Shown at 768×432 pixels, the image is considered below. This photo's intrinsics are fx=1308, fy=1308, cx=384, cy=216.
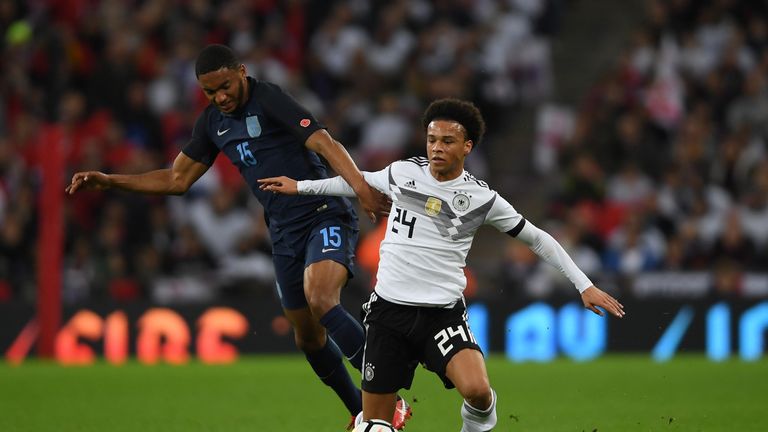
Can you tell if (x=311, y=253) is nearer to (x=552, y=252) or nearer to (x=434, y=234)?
(x=434, y=234)

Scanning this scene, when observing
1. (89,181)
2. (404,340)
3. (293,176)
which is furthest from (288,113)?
(404,340)

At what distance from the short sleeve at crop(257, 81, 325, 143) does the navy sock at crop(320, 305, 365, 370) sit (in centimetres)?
99

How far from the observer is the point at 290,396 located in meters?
10.2

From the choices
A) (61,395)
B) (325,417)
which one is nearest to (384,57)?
(61,395)

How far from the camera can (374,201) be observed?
259 inches

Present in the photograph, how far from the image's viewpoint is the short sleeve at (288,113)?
7285 mm

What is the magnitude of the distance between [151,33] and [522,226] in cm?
1160

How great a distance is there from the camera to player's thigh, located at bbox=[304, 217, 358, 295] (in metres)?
7.13

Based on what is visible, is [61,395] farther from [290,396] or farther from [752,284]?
[752,284]

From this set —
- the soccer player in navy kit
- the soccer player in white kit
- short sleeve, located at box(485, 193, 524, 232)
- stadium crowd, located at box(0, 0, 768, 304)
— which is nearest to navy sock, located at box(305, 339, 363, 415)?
the soccer player in navy kit

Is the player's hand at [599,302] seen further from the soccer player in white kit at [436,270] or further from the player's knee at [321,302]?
the player's knee at [321,302]

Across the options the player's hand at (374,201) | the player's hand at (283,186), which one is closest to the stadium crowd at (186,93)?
the player's hand at (283,186)

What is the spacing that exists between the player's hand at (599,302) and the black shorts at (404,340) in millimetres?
566

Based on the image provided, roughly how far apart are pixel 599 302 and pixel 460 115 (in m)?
1.11
